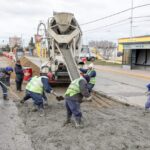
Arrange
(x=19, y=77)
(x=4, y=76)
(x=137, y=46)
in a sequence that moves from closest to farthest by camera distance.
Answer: (x=4, y=76)
(x=19, y=77)
(x=137, y=46)

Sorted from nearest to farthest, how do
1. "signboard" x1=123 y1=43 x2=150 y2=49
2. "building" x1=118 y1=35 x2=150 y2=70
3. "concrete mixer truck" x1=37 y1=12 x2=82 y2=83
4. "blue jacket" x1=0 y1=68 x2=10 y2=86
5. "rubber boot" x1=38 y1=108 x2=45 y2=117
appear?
"rubber boot" x1=38 y1=108 x2=45 y2=117, "blue jacket" x1=0 y1=68 x2=10 y2=86, "concrete mixer truck" x1=37 y1=12 x2=82 y2=83, "signboard" x1=123 y1=43 x2=150 y2=49, "building" x1=118 y1=35 x2=150 y2=70

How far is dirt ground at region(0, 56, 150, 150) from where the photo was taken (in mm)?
6816

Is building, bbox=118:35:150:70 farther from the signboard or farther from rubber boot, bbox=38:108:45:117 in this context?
rubber boot, bbox=38:108:45:117

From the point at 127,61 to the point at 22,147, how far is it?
103 ft

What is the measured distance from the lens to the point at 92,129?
800 cm

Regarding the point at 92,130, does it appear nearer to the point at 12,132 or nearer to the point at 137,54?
the point at 12,132

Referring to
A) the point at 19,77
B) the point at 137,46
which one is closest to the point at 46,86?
the point at 19,77

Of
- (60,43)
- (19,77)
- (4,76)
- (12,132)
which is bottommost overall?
(12,132)

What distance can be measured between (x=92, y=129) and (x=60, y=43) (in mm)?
8845

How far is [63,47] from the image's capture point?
647 inches

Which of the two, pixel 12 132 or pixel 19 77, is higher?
pixel 19 77

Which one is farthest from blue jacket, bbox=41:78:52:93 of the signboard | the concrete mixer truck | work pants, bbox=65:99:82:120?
the signboard

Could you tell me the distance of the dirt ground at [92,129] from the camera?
6.82 meters

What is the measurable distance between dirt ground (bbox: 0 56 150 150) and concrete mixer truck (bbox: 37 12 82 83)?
5109 millimetres
